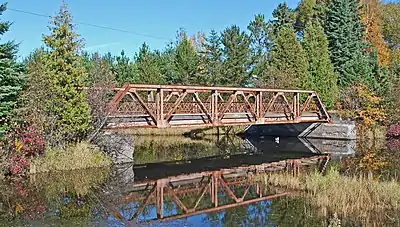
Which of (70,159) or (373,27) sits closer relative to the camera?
(70,159)

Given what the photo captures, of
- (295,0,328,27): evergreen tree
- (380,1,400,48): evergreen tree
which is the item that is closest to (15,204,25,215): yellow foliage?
(295,0,328,27): evergreen tree

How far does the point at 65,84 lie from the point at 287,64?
69.6 feet

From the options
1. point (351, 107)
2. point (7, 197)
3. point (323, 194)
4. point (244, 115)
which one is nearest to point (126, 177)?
point (7, 197)

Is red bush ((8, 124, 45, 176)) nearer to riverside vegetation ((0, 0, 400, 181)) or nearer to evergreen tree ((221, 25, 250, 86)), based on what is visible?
riverside vegetation ((0, 0, 400, 181))

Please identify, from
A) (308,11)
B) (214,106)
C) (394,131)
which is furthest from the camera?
(308,11)

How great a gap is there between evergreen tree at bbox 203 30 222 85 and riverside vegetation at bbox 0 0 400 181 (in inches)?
3.2

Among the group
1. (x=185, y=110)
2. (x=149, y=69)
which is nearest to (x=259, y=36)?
(x=149, y=69)

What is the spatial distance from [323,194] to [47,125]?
8824mm

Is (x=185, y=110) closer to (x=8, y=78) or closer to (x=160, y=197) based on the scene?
(x=8, y=78)

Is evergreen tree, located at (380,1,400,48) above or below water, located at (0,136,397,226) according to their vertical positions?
above

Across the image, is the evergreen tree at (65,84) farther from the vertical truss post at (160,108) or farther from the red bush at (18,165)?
the vertical truss post at (160,108)

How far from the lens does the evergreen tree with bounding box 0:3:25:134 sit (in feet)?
41.3

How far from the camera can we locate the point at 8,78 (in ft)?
41.9

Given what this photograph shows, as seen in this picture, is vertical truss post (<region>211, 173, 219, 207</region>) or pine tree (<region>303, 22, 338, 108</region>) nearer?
vertical truss post (<region>211, 173, 219, 207</region>)
